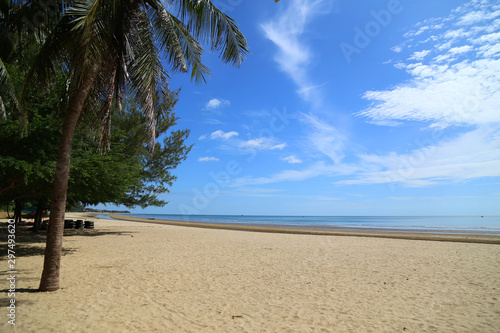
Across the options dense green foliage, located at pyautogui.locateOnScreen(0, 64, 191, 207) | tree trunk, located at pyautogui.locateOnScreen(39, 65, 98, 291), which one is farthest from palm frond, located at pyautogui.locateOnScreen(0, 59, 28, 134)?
tree trunk, located at pyautogui.locateOnScreen(39, 65, 98, 291)

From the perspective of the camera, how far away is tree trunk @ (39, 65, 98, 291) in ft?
19.8

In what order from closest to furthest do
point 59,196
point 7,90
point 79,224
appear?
1. point 59,196
2. point 7,90
3. point 79,224

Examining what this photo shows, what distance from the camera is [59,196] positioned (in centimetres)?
608

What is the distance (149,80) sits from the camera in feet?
23.0

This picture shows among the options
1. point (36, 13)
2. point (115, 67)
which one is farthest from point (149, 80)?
point (36, 13)

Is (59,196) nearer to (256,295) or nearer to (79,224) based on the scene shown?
(256,295)

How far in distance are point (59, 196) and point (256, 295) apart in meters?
4.74

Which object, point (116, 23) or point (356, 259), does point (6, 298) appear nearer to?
point (116, 23)

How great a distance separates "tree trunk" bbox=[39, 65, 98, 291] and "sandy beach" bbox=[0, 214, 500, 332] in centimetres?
41

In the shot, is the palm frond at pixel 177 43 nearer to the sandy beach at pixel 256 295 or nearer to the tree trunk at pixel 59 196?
the tree trunk at pixel 59 196

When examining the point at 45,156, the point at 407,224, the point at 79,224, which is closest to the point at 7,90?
the point at 45,156

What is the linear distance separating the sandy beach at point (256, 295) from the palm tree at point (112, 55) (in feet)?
5.50

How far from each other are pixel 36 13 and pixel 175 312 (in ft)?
26.8

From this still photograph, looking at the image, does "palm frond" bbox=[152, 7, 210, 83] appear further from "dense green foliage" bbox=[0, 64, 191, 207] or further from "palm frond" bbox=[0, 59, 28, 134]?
"palm frond" bbox=[0, 59, 28, 134]
